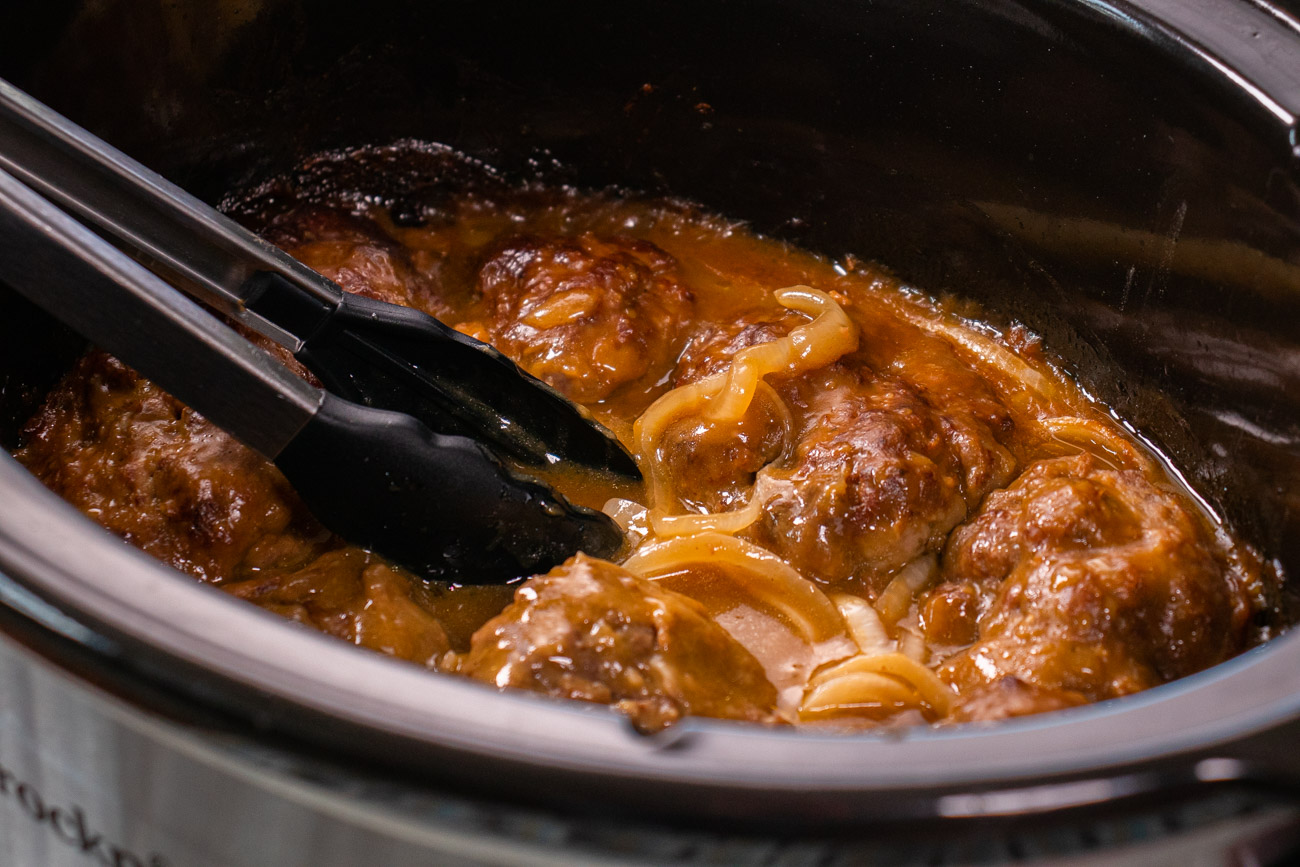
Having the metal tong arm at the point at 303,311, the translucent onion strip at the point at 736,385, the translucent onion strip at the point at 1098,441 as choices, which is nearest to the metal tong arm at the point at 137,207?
the metal tong arm at the point at 303,311

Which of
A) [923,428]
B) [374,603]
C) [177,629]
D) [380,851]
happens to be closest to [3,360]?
[374,603]

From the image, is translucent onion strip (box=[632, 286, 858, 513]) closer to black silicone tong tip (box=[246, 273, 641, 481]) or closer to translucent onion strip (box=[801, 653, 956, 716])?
black silicone tong tip (box=[246, 273, 641, 481])

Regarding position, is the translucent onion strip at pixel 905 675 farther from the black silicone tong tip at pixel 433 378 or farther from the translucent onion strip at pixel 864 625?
the black silicone tong tip at pixel 433 378

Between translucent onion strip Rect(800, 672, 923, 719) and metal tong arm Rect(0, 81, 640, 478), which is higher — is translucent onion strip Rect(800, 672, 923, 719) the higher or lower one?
the lower one

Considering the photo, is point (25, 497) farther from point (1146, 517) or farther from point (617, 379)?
point (1146, 517)

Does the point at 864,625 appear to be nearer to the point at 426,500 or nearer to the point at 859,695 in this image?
the point at 859,695

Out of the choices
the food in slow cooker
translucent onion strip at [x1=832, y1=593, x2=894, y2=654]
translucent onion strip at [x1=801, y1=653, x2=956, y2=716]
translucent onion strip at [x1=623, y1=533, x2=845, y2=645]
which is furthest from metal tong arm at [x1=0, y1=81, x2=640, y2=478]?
translucent onion strip at [x1=801, y1=653, x2=956, y2=716]

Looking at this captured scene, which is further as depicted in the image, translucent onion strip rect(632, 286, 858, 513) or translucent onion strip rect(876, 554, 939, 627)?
translucent onion strip rect(632, 286, 858, 513)
